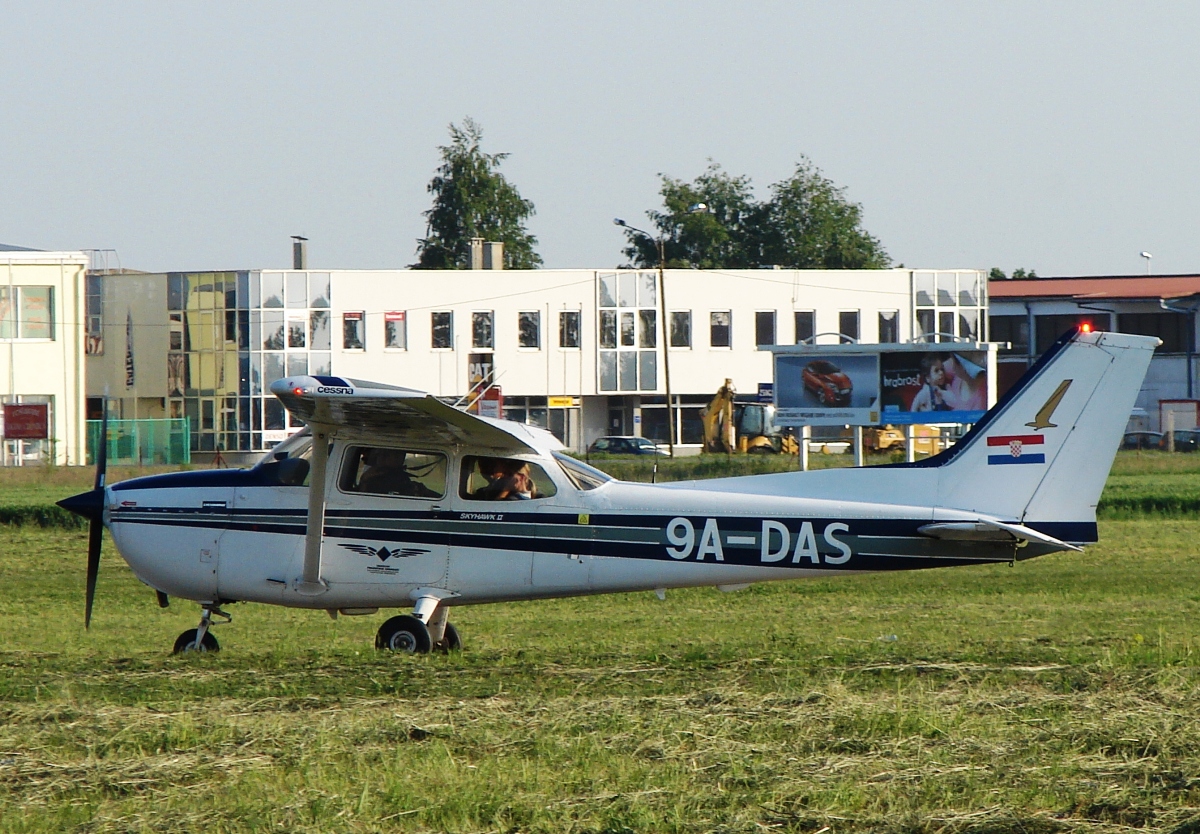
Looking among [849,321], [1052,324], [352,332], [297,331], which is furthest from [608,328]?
[1052,324]

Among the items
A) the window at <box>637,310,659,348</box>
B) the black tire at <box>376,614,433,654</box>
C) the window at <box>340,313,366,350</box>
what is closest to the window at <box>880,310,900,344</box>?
the window at <box>637,310,659,348</box>

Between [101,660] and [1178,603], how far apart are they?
10.6 metres

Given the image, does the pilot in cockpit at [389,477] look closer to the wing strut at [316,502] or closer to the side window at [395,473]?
the side window at [395,473]

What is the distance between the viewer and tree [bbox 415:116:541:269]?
8638cm

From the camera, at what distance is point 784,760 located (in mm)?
6785

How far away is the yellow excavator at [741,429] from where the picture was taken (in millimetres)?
52219

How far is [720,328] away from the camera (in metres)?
60.0

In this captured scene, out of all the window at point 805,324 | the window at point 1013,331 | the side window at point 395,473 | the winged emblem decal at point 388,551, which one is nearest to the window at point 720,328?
the window at point 805,324

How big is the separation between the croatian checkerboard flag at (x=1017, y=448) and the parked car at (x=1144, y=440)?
160 ft

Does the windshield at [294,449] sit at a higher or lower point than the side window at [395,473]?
higher

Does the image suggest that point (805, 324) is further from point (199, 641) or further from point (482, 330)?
point (199, 641)

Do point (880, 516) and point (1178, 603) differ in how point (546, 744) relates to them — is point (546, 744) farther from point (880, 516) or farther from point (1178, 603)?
point (1178, 603)

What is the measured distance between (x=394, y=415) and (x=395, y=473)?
91 cm

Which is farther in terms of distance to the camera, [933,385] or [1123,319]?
[1123,319]
